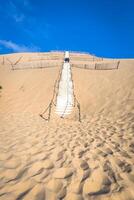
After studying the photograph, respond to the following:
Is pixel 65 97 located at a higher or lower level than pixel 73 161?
higher

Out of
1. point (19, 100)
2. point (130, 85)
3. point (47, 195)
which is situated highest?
point (130, 85)

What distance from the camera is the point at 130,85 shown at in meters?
14.3

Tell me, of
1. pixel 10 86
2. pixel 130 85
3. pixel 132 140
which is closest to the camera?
pixel 132 140

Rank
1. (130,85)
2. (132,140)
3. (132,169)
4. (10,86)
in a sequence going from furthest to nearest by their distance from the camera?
(10,86) < (130,85) < (132,140) < (132,169)

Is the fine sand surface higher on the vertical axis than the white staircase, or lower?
lower

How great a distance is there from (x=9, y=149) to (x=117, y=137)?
3799mm

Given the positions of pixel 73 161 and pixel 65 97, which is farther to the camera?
pixel 65 97

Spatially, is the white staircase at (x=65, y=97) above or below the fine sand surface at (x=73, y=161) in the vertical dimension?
above

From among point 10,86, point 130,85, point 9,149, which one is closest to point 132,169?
point 9,149

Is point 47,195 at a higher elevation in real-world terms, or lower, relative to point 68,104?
lower

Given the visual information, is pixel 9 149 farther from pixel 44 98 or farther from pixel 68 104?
pixel 44 98

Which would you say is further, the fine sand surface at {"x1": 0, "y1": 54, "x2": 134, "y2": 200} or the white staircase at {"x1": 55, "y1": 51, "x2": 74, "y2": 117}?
the white staircase at {"x1": 55, "y1": 51, "x2": 74, "y2": 117}

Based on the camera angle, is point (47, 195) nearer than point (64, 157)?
Yes

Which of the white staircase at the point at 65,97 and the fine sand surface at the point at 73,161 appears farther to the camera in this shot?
the white staircase at the point at 65,97
